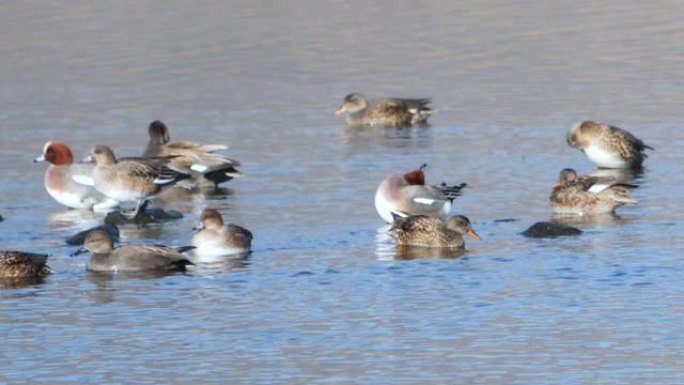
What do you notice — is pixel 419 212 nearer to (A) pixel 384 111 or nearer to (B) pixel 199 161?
(B) pixel 199 161

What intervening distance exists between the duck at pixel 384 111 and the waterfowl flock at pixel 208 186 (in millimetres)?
3829

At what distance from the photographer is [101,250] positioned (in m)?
14.3

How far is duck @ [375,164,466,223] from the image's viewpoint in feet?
53.4

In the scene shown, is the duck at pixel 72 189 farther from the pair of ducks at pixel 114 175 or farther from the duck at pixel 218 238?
the duck at pixel 218 238

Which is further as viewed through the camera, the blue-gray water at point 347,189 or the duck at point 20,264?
the duck at point 20,264

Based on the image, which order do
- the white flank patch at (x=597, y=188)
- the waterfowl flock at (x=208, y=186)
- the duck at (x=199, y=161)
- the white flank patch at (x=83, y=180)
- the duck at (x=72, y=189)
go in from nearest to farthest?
the waterfowl flock at (x=208, y=186) < the white flank patch at (x=597, y=188) < the duck at (x=72, y=189) < the white flank patch at (x=83, y=180) < the duck at (x=199, y=161)

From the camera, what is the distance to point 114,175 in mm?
17453

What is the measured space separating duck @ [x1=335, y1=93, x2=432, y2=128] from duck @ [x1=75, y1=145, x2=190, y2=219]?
21.0 feet

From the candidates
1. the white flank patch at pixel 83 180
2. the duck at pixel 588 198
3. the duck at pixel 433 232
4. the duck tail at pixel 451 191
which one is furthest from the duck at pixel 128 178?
the duck at pixel 588 198

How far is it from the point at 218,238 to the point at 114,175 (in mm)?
2989

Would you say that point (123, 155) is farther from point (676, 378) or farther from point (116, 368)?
point (676, 378)

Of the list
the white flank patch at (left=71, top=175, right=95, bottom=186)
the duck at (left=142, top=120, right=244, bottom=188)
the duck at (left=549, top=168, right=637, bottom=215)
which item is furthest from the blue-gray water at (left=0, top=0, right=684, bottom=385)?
the white flank patch at (left=71, top=175, right=95, bottom=186)

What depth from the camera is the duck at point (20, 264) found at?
13914 millimetres

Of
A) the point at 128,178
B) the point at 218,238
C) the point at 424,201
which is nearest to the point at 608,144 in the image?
the point at 424,201
